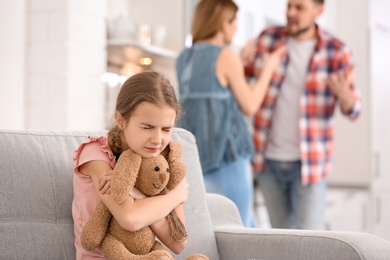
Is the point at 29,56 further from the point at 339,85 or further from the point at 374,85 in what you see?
the point at 374,85

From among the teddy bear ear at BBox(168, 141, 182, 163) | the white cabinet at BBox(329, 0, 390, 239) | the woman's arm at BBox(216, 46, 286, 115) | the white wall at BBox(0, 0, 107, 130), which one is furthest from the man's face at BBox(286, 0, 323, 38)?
the white cabinet at BBox(329, 0, 390, 239)

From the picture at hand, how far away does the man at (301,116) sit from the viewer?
3.39 m

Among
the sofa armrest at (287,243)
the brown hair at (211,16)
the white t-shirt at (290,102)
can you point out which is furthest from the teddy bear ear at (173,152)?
the white t-shirt at (290,102)

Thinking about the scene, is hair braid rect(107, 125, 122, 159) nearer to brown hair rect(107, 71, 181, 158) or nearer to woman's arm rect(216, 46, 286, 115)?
brown hair rect(107, 71, 181, 158)

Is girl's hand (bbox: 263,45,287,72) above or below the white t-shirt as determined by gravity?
above

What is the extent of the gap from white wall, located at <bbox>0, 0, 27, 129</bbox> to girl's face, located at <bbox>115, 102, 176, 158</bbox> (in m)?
1.67

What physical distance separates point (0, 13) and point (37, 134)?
4.74 feet

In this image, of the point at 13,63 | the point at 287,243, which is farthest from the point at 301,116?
the point at 287,243

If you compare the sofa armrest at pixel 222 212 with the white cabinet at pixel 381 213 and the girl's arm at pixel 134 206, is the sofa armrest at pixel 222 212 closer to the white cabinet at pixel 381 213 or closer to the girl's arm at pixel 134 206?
the girl's arm at pixel 134 206

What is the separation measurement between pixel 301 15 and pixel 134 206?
79.4 inches

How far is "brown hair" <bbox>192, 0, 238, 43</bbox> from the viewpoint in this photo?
3057mm

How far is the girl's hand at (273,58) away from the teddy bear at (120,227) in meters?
1.68

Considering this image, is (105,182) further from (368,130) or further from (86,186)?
(368,130)

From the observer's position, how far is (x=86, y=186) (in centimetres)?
174
